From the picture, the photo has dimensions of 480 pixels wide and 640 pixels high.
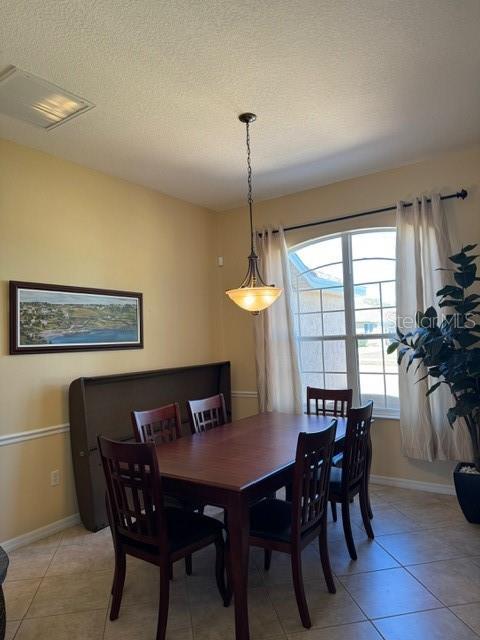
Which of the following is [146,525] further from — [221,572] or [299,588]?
[299,588]

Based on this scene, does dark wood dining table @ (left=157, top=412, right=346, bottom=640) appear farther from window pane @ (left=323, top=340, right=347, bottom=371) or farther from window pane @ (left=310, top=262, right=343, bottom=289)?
window pane @ (left=310, top=262, right=343, bottom=289)

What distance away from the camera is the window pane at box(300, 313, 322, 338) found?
4410mm

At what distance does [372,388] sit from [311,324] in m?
0.90

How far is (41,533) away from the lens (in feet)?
10.3

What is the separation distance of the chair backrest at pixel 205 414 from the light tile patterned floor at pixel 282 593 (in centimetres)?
84

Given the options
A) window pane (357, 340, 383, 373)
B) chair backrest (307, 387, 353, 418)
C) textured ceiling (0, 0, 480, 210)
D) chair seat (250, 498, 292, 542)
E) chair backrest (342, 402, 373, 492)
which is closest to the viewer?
textured ceiling (0, 0, 480, 210)

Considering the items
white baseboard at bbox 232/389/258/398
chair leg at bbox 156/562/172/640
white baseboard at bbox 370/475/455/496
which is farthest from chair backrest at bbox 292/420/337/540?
white baseboard at bbox 232/389/258/398

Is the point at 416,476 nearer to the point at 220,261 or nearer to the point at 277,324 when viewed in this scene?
the point at 277,324

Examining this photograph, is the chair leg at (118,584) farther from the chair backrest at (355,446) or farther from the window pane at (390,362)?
the window pane at (390,362)

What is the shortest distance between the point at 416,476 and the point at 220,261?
3.03m

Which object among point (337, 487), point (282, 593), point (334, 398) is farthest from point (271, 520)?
point (334, 398)

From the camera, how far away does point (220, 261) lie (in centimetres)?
500

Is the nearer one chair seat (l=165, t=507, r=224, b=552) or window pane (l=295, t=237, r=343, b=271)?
chair seat (l=165, t=507, r=224, b=552)

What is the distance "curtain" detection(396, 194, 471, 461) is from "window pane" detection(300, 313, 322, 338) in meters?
0.89
